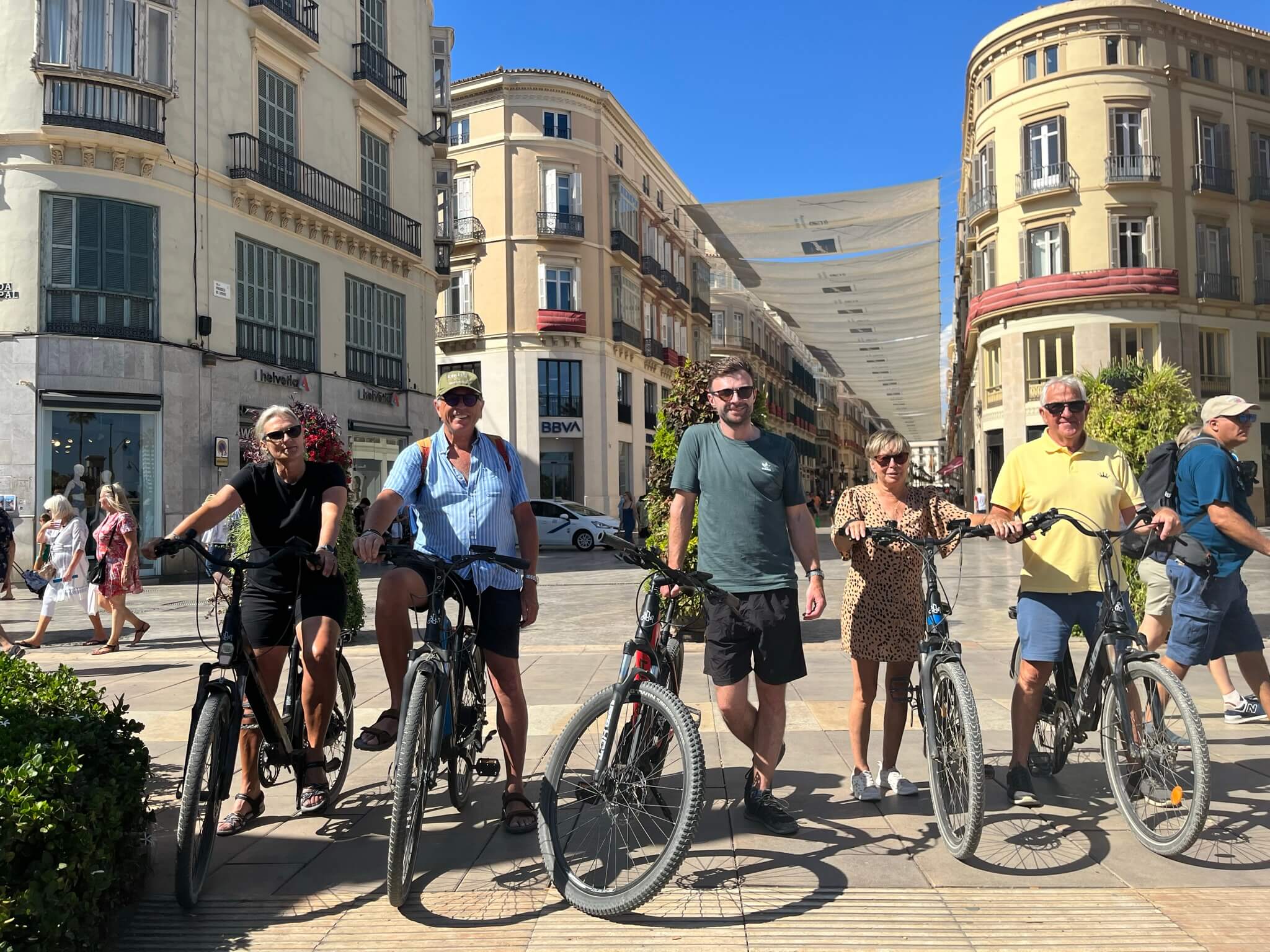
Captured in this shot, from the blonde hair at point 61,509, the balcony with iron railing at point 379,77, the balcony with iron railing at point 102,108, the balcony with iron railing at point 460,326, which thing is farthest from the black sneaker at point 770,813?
the balcony with iron railing at point 460,326

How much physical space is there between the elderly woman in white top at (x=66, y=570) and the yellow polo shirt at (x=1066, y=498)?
30.7 ft

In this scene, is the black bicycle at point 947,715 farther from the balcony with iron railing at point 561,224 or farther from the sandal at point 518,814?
the balcony with iron railing at point 561,224

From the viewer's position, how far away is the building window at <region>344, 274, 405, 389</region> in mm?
24672

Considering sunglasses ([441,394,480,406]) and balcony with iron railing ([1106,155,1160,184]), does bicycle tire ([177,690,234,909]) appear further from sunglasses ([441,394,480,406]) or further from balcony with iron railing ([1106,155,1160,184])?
balcony with iron railing ([1106,155,1160,184])

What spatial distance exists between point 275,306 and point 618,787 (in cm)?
2067

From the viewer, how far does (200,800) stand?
343 cm

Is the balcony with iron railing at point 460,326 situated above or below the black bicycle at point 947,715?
above

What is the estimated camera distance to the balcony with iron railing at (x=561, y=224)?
38156mm

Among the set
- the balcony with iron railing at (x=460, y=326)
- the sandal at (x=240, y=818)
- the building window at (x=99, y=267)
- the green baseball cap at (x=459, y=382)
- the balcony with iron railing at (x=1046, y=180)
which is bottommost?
the sandal at (x=240, y=818)

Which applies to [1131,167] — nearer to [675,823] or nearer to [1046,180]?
[1046,180]

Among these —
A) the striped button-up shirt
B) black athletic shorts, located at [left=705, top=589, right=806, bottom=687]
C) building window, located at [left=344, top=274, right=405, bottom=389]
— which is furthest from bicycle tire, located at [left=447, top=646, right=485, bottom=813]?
building window, located at [left=344, top=274, right=405, bottom=389]

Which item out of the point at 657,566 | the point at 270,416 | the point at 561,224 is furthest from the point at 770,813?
the point at 561,224

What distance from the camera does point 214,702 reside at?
3.44 m

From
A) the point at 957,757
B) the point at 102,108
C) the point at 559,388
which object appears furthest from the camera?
the point at 559,388
